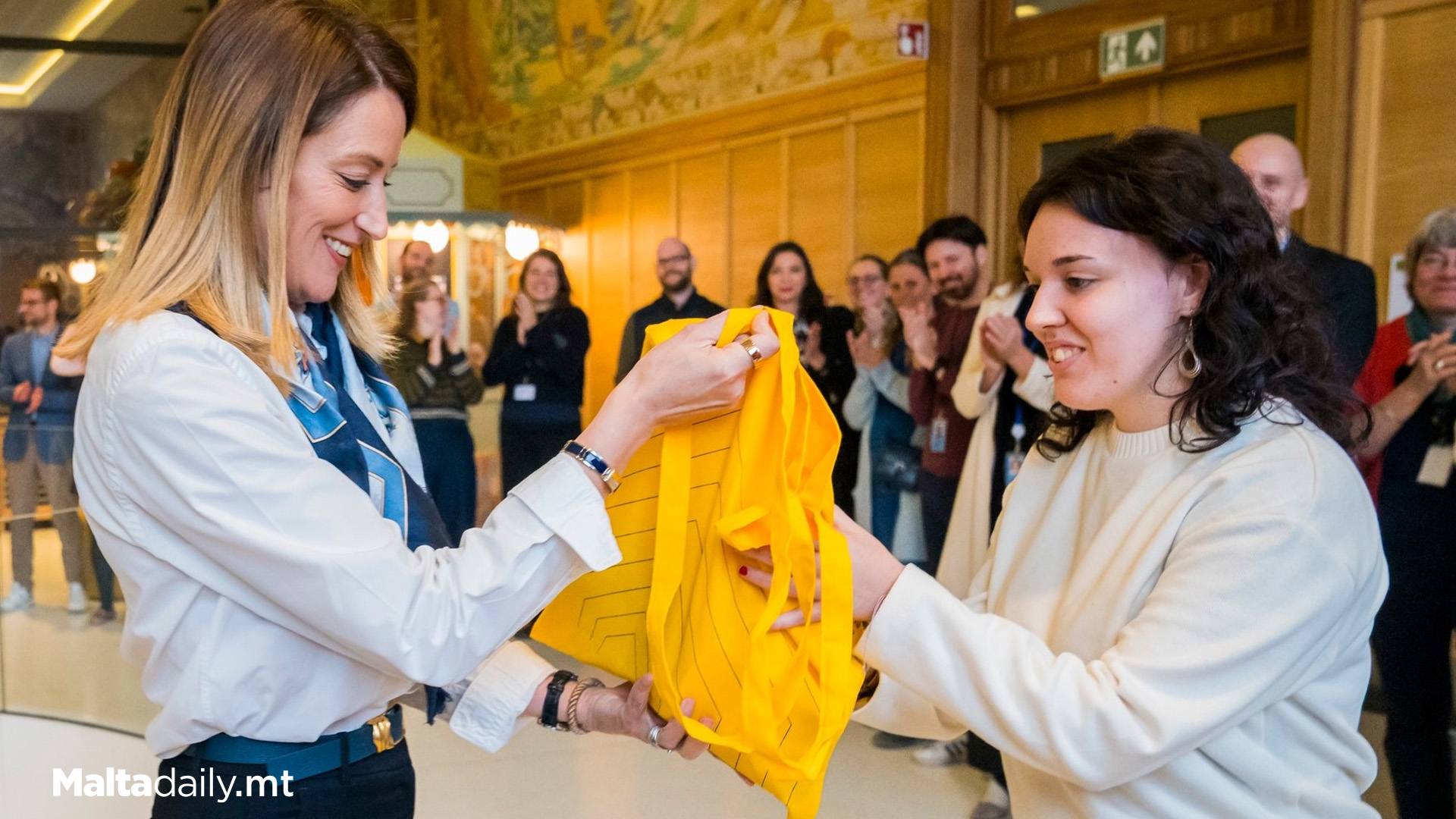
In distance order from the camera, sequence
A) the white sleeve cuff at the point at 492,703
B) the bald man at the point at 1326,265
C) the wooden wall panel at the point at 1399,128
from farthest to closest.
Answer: the wooden wall panel at the point at 1399,128 < the bald man at the point at 1326,265 < the white sleeve cuff at the point at 492,703

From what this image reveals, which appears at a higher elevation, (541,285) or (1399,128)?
(1399,128)

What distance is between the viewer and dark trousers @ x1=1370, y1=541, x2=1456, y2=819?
11.2ft

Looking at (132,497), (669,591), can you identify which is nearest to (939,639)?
(669,591)

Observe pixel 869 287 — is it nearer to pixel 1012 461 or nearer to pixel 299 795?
pixel 1012 461

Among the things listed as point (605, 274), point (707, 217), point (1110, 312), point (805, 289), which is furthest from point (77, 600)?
point (605, 274)

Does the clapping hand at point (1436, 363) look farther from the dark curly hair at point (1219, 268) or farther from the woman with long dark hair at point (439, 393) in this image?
the woman with long dark hair at point (439, 393)

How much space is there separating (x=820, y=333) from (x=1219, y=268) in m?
4.07

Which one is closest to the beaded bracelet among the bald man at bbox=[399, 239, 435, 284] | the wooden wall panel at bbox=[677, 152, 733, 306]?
the bald man at bbox=[399, 239, 435, 284]

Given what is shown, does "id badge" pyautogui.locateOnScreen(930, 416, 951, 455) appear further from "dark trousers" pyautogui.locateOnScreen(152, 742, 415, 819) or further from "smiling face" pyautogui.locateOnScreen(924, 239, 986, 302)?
"dark trousers" pyautogui.locateOnScreen(152, 742, 415, 819)

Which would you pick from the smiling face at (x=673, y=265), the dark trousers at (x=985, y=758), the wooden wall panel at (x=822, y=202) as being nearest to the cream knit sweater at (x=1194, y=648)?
the dark trousers at (x=985, y=758)

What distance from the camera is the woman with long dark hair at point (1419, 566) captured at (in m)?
3.45

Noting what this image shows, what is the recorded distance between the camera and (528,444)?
6.52 meters

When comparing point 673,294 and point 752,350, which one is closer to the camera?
point 752,350

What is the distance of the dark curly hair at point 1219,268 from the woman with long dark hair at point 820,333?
355 centimetres
